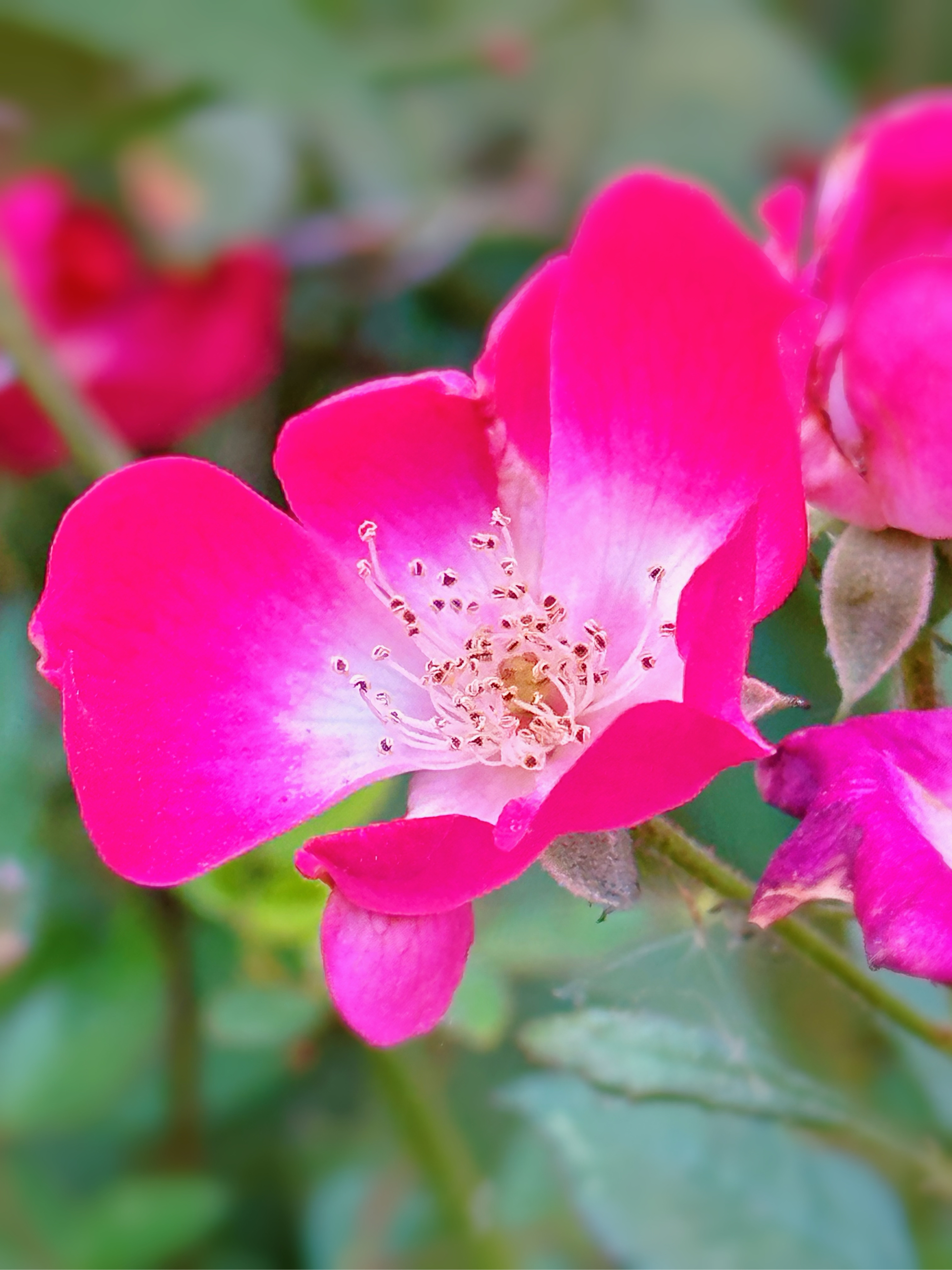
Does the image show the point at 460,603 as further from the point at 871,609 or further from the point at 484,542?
the point at 871,609

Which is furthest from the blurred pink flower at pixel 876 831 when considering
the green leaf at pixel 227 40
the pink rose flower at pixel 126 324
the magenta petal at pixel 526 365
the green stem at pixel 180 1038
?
the green leaf at pixel 227 40

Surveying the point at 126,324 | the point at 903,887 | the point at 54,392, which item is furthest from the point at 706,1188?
the point at 126,324

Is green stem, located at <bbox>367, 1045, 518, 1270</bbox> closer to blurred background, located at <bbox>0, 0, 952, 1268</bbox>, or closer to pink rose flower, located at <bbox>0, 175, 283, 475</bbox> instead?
blurred background, located at <bbox>0, 0, 952, 1268</bbox>

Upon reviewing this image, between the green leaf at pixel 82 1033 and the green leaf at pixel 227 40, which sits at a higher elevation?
the green leaf at pixel 227 40

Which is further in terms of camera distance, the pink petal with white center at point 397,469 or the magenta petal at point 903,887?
the pink petal with white center at point 397,469

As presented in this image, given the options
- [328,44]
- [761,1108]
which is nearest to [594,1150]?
[761,1108]

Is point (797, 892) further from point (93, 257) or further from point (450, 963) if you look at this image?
point (93, 257)

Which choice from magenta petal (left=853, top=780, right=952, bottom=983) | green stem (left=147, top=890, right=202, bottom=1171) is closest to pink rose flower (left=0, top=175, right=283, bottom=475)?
green stem (left=147, top=890, right=202, bottom=1171)

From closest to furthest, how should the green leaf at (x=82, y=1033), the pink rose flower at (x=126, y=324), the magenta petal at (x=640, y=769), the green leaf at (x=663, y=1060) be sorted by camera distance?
the magenta petal at (x=640, y=769), the green leaf at (x=663, y=1060), the green leaf at (x=82, y=1033), the pink rose flower at (x=126, y=324)

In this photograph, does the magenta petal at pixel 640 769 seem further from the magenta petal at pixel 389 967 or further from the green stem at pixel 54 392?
the green stem at pixel 54 392
